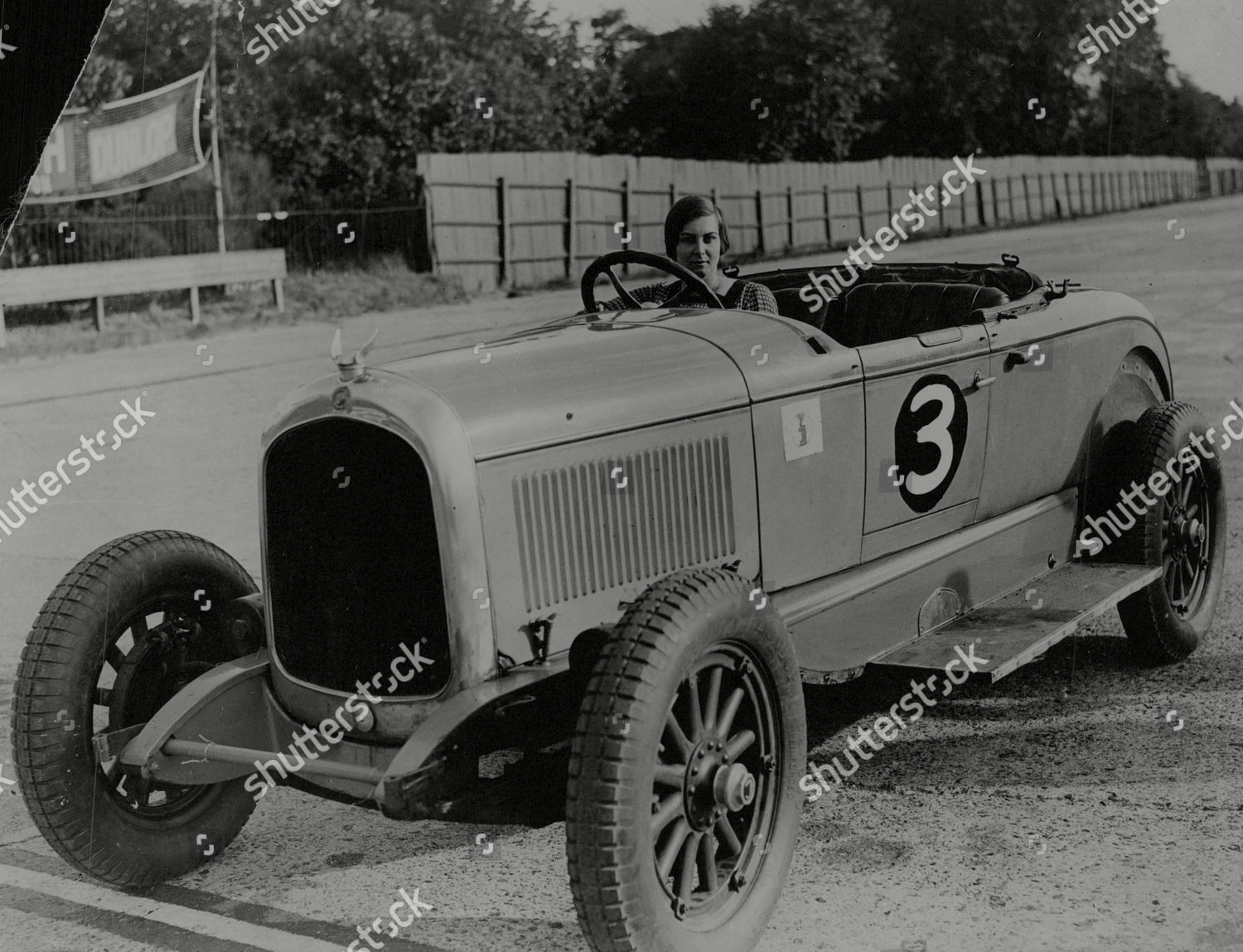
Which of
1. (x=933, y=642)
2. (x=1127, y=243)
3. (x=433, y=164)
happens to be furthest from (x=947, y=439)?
(x=1127, y=243)

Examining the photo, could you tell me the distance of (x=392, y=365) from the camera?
295 centimetres

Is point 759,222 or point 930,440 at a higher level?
point 759,222

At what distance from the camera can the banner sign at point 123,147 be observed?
9625 millimetres

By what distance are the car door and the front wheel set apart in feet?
3.29

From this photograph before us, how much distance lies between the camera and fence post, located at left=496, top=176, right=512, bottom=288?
44.9 feet

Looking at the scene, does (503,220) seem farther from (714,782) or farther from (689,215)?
(714,782)

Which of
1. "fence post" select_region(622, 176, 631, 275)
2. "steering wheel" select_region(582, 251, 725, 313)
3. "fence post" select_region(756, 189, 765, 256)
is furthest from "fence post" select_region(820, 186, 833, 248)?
"steering wheel" select_region(582, 251, 725, 313)

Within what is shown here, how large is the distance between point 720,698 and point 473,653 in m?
0.55

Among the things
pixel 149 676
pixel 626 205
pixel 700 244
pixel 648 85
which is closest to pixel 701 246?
pixel 700 244

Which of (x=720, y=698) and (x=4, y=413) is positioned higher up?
(x=4, y=413)

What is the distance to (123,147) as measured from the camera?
10500 mm

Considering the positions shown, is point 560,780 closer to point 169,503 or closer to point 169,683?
point 169,683

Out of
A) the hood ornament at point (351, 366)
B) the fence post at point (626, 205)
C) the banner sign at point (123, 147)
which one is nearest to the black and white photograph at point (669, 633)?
the hood ornament at point (351, 366)

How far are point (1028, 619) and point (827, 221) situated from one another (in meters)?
13.9
